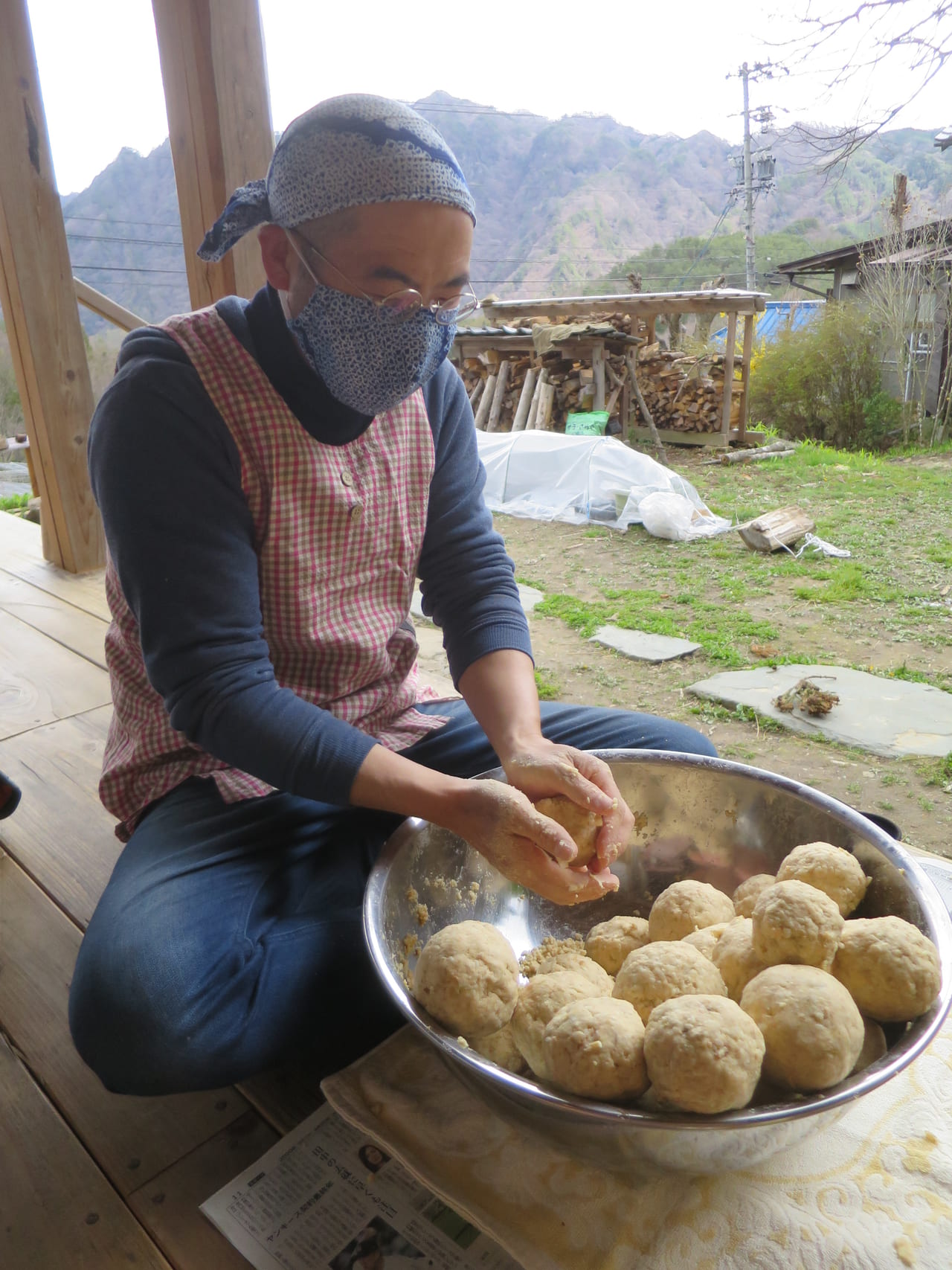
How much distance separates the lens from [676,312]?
23.5 feet

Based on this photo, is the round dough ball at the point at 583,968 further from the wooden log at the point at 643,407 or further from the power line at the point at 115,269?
the wooden log at the point at 643,407

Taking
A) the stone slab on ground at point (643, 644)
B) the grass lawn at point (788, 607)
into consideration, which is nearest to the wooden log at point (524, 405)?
the grass lawn at point (788, 607)

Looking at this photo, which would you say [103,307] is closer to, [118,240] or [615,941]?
[118,240]

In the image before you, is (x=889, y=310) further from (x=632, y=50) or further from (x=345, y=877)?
(x=345, y=877)

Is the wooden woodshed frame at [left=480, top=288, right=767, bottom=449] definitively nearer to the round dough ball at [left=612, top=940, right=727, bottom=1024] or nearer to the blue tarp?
the blue tarp

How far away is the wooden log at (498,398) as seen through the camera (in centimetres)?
738

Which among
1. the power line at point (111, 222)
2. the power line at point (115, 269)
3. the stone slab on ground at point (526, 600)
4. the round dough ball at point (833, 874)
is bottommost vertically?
the stone slab on ground at point (526, 600)

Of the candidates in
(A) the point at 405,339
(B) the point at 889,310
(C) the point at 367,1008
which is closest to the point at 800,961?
(C) the point at 367,1008

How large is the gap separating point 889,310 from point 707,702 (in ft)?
9.09

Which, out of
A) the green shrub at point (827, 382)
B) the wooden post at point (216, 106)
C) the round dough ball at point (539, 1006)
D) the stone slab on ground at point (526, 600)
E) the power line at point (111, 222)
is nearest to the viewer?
the round dough ball at point (539, 1006)

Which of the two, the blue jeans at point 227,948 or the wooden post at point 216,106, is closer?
the blue jeans at point 227,948

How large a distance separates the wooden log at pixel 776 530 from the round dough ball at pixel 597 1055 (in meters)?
3.39

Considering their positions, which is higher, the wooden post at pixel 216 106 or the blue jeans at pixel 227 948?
the wooden post at pixel 216 106

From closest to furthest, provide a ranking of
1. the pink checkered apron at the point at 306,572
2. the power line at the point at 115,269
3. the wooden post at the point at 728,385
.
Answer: the pink checkered apron at the point at 306,572
the power line at the point at 115,269
the wooden post at the point at 728,385
